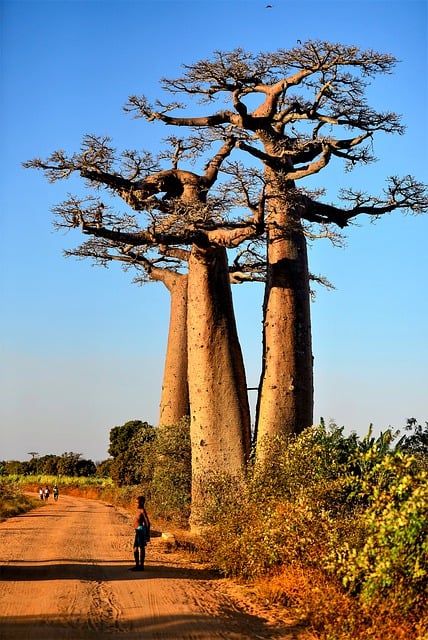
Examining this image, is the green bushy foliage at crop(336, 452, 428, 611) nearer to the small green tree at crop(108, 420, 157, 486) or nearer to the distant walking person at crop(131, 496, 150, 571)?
the distant walking person at crop(131, 496, 150, 571)

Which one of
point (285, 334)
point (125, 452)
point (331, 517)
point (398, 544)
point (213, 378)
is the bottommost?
point (398, 544)

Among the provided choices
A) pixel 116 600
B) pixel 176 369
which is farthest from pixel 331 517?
pixel 176 369

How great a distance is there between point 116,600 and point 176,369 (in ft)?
31.2

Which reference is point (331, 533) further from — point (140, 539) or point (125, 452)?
point (125, 452)

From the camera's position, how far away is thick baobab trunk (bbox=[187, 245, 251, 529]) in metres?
11.3

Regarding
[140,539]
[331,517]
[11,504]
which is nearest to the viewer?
[331,517]

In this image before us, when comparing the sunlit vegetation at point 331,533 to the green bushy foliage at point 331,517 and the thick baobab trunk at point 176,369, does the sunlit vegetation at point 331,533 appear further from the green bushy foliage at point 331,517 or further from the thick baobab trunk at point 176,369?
the thick baobab trunk at point 176,369

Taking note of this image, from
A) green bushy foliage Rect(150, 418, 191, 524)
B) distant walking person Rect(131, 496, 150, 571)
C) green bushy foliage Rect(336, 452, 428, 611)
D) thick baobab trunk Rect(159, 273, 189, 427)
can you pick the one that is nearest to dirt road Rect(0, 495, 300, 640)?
distant walking person Rect(131, 496, 150, 571)

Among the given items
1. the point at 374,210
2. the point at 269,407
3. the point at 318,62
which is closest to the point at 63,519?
the point at 269,407

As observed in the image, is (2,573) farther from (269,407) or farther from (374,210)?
(374,210)

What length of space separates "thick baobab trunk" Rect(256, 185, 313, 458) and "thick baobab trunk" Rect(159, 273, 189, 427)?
4.76 metres

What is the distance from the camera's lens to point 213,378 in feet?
37.8

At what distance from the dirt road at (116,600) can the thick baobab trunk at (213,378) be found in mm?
1295

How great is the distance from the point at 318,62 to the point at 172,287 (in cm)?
612
